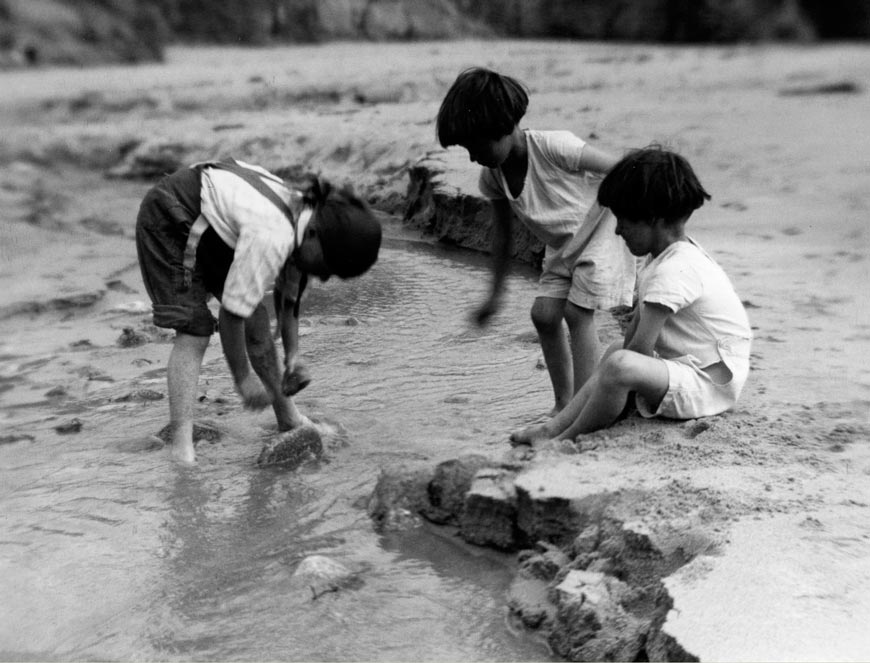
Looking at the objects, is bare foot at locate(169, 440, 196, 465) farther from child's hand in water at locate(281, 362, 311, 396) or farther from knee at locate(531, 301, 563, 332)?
knee at locate(531, 301, 563, 332)

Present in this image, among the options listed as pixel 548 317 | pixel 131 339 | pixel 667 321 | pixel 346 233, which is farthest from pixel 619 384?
pixel 131 339

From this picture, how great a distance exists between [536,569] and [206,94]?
9.05 m

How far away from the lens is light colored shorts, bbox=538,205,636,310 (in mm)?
3150

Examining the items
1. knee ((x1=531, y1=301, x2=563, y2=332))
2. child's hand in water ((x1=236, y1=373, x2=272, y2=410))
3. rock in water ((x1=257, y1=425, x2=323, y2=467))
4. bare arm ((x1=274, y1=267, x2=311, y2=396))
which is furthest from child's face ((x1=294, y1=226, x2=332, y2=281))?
knee ((x1=531, y1=301, x2=563, y2=332))

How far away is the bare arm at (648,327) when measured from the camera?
2.79 metres

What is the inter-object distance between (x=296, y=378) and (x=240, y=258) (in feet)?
1.33

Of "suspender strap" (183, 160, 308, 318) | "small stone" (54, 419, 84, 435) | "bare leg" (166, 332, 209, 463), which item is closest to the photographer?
"suspender strap" (183, 160, 308, 318)

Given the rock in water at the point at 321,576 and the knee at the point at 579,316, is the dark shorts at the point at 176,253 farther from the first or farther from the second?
the knee at the point at 579,316

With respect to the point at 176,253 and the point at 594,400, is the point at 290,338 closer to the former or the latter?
the point at 176,253

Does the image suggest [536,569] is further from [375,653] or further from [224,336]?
[224,336]

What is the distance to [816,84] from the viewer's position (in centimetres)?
951

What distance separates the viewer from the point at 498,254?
3.46 meters

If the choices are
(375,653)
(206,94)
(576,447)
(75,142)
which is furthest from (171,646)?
(206,94)

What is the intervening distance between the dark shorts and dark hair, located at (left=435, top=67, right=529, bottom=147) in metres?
0.73
